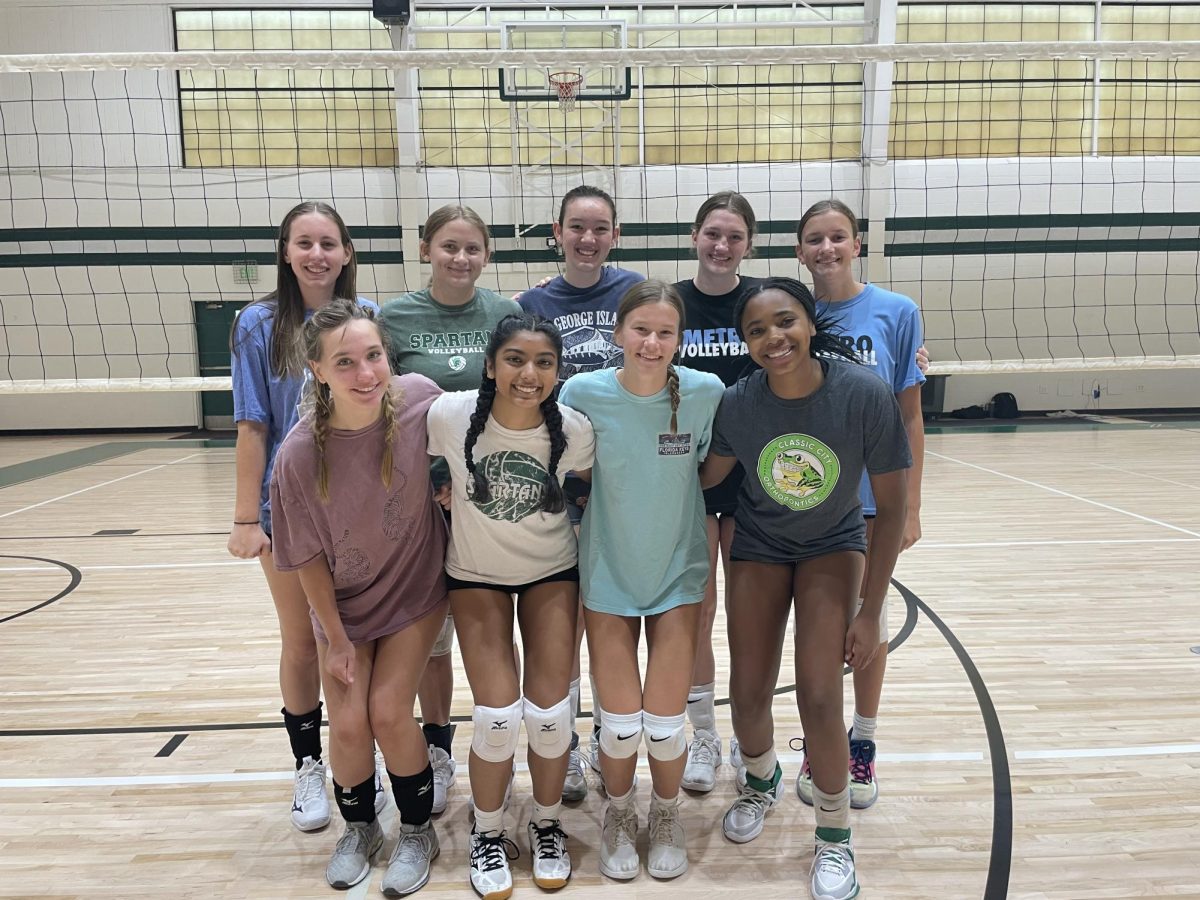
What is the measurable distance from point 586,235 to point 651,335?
52cm

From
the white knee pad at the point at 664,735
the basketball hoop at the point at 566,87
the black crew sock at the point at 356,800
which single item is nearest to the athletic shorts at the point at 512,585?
the white knee pad at the point at 664,735

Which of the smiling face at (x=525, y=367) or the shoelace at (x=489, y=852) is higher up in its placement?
the smiling face at (x=525, y=367)

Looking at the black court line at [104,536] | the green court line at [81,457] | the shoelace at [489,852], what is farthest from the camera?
the green court line at [81,457]

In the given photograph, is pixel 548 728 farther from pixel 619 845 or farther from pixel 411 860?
pixel 411 860

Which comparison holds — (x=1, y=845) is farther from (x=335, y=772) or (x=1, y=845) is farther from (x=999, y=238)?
(x=999, y=238)

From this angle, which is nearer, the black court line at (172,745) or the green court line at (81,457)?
the black court line at (172,745)

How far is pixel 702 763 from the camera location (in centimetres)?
249

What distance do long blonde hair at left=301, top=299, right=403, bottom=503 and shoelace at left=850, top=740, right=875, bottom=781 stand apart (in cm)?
148

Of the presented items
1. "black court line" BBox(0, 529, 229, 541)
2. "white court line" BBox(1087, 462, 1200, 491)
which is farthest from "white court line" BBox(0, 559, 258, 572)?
"white court line" BBox(1087, 462, 1200, 491)

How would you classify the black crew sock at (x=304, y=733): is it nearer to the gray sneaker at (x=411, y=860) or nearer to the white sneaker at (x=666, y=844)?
the gray sneaker at (x=411, y=860)

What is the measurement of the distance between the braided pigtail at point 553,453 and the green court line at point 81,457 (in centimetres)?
776

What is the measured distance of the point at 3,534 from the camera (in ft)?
19.0

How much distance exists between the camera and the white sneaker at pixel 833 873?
1938 mm

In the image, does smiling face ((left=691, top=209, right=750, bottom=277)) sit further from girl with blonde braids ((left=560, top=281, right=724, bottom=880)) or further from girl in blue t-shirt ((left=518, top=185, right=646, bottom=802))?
girl with blonde braids ((left=560, top=281, right=724, bottom=880))
